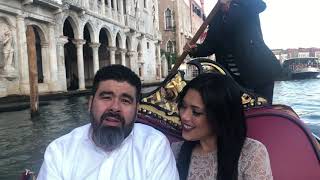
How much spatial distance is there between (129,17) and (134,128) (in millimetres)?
22116

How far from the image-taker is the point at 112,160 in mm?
1457

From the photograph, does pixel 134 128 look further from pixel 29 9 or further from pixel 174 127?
pixel 29 9

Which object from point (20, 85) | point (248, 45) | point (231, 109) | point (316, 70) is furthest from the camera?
point (316, 70)

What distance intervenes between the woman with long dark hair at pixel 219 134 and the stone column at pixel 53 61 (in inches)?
548

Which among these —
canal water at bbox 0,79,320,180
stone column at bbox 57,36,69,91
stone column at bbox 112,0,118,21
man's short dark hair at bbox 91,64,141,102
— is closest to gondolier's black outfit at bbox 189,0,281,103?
man's short dark hair at bbox 91,64,141,102

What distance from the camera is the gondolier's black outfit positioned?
227 cm

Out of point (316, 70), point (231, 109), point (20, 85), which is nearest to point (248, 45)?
point (231, 109)

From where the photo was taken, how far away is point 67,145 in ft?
4.95

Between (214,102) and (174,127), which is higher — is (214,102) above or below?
above

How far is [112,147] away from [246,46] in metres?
1.11

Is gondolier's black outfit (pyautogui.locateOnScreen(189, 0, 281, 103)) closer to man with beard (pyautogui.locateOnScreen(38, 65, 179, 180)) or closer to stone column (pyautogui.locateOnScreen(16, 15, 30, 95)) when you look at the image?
man with beard (pyautogui.locateOnScreen(38, 65, 179, 180))

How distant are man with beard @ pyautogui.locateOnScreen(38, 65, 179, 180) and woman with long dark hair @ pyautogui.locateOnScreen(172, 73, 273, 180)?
0.11 metres

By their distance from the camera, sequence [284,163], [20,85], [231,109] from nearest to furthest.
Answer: [231,109], [284,163], [20,85]

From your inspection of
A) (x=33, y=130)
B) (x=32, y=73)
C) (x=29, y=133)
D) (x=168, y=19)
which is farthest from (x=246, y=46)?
(x=168, y=19)
